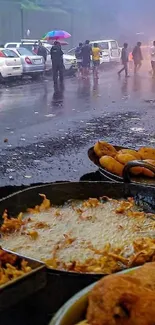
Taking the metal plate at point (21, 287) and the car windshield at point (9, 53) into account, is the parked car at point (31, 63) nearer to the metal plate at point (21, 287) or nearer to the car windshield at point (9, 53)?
the car windshield at point (9, 53)

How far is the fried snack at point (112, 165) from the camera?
14.9 ft

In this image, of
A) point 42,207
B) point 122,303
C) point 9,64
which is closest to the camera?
point 122,303

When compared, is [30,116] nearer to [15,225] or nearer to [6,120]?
[6,120]

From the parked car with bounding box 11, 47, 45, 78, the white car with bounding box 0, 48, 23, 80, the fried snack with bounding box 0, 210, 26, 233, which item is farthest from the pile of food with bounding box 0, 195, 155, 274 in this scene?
the parked car with bounding box 11, 47, 45, 78

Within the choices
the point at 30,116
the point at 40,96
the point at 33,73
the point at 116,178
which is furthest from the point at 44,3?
the point at 116,178

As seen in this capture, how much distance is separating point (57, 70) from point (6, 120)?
30.2 ft

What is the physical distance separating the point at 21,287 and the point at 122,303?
56cm

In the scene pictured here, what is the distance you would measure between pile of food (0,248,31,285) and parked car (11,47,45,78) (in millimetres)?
18975

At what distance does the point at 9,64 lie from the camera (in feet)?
63.5

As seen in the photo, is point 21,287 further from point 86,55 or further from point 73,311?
point 86,55

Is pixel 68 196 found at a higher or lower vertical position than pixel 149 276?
lower

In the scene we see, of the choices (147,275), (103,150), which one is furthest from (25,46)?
(147,275)

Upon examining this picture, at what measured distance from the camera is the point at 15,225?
2.87 meters

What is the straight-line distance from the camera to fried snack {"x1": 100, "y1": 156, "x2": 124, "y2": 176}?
455 cm
